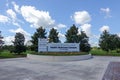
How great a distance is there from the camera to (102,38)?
4325 centimetres

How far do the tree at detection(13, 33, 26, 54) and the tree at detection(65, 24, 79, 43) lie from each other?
31.0 ft

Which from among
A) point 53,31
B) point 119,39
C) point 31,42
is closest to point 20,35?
point 31,42

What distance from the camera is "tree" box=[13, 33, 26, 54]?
1382 inches

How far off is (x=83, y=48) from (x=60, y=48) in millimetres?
11771

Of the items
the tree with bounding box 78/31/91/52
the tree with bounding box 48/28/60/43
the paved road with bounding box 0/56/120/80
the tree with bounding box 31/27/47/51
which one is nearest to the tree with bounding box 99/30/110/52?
the tree with bounding box 78/31/91/52

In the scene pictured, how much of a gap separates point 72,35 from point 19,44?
36.2 ft

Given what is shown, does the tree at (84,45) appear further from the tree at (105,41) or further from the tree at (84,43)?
the tree at (105,41)

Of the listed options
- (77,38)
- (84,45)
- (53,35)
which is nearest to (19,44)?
(53,35)

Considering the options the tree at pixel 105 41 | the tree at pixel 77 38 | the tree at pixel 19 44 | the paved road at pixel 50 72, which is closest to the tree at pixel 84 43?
the tree at pixel 77 38

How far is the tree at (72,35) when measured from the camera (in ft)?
130

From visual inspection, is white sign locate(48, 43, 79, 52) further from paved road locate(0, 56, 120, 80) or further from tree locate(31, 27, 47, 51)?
paved road locate(0, 56, 120, 80)

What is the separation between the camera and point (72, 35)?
39906 mm

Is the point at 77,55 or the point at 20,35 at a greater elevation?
the point at 20,35

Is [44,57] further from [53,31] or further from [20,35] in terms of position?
[53,31]
